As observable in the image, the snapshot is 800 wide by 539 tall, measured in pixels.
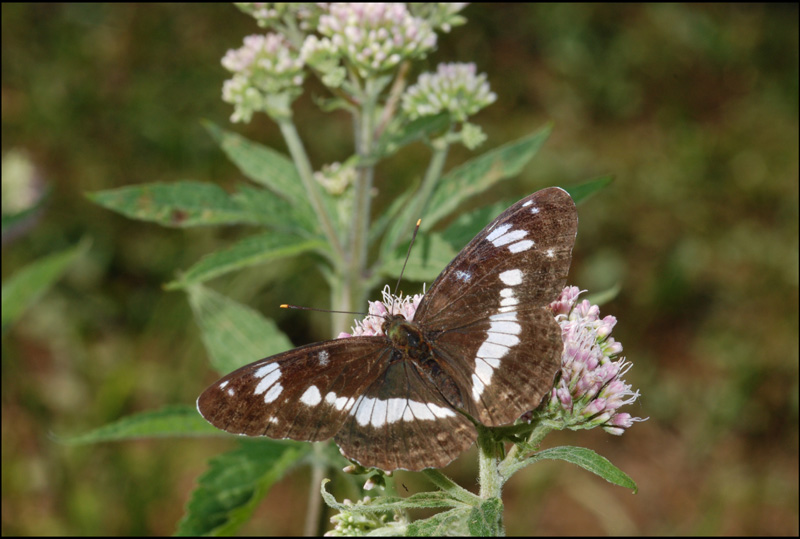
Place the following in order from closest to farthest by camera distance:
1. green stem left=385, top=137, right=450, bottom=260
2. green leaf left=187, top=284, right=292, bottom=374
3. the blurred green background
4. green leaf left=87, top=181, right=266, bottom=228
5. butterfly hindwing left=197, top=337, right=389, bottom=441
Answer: butterfly hindwing left=197, top=337, right=389, bottom=441 → green leaf left=87, top=181, right=266, bottom=228 → green stem left=385, top=137, right=450, bottom=260 → green leaf left=187, top=284, right=292, bottom=374 → the blurred green background

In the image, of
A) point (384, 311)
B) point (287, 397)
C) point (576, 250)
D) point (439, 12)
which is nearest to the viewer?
point (287, 397)

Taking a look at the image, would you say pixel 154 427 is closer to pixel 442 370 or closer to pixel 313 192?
pixel 313 192

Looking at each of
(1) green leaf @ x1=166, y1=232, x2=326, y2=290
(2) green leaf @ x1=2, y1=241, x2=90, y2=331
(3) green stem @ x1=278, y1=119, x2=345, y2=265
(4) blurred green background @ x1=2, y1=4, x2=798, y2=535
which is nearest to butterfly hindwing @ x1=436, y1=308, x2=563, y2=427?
(1) green leaf @ x1=166, y1=232, x2=326, y2=290

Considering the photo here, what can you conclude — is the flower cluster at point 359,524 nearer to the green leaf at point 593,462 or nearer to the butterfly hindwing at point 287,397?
the butterfly hindwing at point 287,397

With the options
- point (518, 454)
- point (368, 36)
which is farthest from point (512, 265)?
point (368, 36)

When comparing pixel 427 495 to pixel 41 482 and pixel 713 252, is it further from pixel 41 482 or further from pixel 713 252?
pixel 713 252

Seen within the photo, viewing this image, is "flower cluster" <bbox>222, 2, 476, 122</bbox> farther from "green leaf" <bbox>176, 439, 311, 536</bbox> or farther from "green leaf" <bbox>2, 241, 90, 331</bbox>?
"green leaf" <bbox>176, 439, 311, 536</bbox>

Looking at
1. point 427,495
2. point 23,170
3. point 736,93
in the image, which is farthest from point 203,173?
point 736,93

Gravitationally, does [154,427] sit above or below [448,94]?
below
